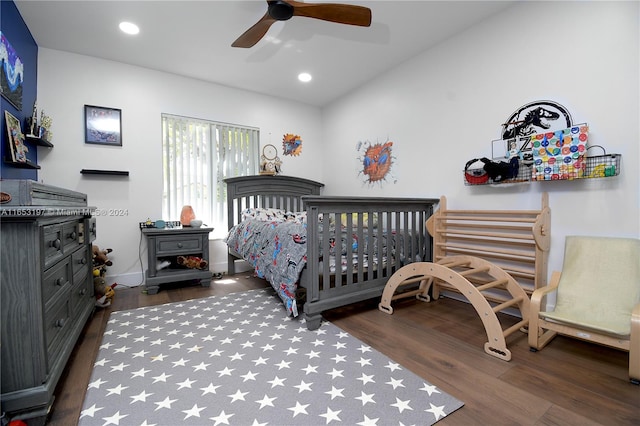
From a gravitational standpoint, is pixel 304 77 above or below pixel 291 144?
above

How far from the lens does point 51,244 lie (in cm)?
135

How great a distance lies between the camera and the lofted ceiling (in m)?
2.29

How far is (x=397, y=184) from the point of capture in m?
3.31

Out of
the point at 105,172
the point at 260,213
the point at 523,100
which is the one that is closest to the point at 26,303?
the point at 105,172

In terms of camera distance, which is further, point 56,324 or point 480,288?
point 480,288

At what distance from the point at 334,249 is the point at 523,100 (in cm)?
187

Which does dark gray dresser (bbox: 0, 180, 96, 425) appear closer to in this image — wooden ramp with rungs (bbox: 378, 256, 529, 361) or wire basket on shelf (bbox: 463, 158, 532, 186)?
wooden ramp with rungs (bbox: 378, 256, 529, 361)

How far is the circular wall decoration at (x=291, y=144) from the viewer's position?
424 centimetres

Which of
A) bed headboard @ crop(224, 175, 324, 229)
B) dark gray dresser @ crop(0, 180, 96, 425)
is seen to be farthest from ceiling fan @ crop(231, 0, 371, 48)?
bed headboard @ crop(224, 175, 324, 229)

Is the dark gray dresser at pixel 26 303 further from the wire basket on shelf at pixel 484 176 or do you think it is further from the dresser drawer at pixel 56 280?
the wire basket on shelf at pixel 484 176

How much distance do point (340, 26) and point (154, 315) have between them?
2877mm

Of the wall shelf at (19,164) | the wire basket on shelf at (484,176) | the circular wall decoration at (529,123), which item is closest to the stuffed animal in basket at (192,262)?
the wall shelf at (19,164)

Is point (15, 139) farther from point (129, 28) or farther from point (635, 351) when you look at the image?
point (635, 351)

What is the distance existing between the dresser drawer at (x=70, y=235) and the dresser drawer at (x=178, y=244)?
1120mm
